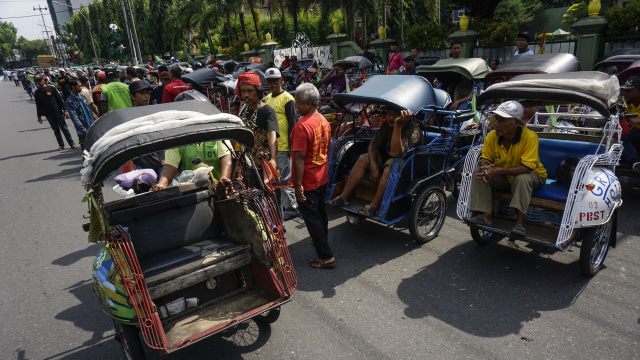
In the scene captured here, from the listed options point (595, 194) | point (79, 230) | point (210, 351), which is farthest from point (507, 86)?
point (79, 230)

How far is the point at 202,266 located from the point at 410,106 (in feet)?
9.92

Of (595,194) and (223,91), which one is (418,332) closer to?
(595,194)

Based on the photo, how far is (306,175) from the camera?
433 centimetres

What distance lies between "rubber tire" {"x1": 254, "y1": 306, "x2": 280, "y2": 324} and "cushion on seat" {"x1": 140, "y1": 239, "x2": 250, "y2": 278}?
0.60 meters

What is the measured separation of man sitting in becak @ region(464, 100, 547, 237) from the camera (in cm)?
410

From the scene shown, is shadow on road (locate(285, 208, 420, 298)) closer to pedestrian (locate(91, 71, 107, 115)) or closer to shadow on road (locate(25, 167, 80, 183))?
shadow on road (locate(25, 167, 80, 183))

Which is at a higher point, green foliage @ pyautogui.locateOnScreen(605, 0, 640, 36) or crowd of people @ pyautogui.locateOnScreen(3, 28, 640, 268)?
green foliage @ pyautogui.locateOnScreen(605, 0, 640, 36)

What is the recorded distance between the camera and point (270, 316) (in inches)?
141

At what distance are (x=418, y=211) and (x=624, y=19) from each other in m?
9.51

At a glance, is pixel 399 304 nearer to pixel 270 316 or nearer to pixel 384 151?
pixel 270 316

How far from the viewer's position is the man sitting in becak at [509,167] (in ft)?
13.4

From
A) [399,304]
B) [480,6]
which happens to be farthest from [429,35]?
[399,304]

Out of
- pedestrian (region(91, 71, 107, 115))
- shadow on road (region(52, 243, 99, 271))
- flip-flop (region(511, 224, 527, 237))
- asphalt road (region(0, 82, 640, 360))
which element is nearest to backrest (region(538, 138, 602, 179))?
asphalt road (region(0, 82, 640, 360))

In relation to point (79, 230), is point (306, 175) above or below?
above
